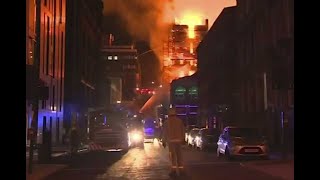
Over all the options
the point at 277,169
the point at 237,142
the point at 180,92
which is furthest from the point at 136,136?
the point at 180,92

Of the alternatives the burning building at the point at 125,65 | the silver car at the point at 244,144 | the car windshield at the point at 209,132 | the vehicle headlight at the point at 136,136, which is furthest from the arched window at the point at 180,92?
the burning building at the point at 125,65

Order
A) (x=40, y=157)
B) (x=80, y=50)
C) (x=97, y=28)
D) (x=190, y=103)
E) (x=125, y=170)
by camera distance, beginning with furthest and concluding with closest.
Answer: (x=97, y=28), (x=190, y=103), (x=80, y=50), (x=40, y=157), (x=125, y=170)

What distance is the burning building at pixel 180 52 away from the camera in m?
112

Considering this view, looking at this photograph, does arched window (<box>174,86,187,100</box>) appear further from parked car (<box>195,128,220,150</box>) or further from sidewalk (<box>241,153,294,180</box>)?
sidewalk (<box>241,153,294,180</box>)

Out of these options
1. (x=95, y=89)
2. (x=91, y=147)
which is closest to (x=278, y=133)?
(x=91, y=147)

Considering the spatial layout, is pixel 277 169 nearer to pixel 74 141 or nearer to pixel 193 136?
pixel 74 141

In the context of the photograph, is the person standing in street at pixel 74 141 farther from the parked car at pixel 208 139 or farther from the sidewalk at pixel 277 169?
the sidewalk at pixel 277 169

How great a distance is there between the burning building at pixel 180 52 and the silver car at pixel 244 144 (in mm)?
86547

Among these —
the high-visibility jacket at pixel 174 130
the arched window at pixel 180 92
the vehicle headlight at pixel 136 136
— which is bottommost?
the vehicle headlight at pixel 136 136

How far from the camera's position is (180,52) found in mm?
115250
